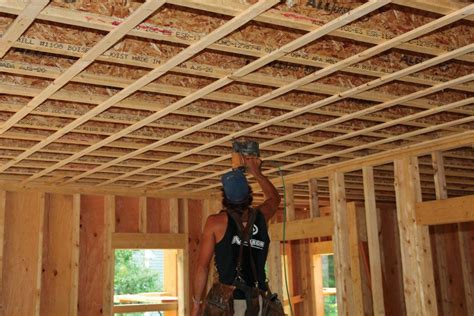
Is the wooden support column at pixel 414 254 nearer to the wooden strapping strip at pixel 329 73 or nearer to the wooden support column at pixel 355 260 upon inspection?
the wooden support column at pixel 355 260

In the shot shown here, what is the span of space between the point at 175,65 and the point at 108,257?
493cm

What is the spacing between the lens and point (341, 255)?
653 cm

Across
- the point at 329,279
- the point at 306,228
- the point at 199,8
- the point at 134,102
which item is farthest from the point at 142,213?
the point at 329,279

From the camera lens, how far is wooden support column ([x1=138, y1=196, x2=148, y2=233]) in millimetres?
8234

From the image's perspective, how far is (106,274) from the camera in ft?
25.9

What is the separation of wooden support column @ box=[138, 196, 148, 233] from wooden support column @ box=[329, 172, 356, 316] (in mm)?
2798

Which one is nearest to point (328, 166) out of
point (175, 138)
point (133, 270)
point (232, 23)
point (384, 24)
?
point (175, 138)

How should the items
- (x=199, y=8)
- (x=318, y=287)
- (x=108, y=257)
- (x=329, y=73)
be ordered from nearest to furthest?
(x=199, y=8)
(x=329, y=73)
(x=108, y=257)
(x=318, y=287)

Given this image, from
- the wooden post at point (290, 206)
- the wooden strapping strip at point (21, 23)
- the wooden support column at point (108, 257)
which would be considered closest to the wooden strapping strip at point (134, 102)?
the wooden strapping strip at point (21, 23)

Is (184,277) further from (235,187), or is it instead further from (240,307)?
(235,187)

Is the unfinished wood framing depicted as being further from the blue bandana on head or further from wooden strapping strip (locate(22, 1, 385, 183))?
the blue bandana on head

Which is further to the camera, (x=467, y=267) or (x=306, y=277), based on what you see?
(x=306, y=277)

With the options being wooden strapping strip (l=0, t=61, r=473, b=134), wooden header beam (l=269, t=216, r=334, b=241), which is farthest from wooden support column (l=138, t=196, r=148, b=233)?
wooden strapping strip (l=0, t=61, r=473, b=134)

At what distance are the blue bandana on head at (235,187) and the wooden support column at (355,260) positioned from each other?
363cm
